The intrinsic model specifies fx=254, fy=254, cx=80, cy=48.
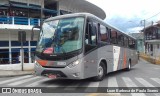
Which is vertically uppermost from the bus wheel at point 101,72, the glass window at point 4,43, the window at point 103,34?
the window at point 103,34

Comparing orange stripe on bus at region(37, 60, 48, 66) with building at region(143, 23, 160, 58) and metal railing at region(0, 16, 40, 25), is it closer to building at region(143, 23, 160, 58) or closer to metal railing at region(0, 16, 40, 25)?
metal railing at region(0, 16, 40, 25)

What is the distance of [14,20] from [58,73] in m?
14.2

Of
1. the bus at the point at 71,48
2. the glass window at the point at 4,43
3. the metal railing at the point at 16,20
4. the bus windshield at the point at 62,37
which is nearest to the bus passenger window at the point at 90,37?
the bus at the point at 71,48

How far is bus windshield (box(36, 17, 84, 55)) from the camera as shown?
10.6 meters

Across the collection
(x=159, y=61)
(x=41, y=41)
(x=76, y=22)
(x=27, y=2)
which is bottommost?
(x=159, y=61)

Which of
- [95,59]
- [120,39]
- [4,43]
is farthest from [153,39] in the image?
[95,59]

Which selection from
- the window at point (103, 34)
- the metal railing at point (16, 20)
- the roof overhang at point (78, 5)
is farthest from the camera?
the roof overhang at point (78, 5)

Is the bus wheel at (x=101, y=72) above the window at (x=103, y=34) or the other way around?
the other way around

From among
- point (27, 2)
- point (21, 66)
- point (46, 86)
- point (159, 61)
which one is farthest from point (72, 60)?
point (159, 61)

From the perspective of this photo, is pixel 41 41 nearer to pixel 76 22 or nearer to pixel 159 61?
pixel 76 22

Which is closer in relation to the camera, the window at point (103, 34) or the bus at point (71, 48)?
the bus at point (71, 48)

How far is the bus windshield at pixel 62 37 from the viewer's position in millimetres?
10609

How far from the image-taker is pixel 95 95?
351 inches

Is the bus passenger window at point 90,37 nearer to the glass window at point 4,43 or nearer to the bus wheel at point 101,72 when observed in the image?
the bus wheel at point 101,72
